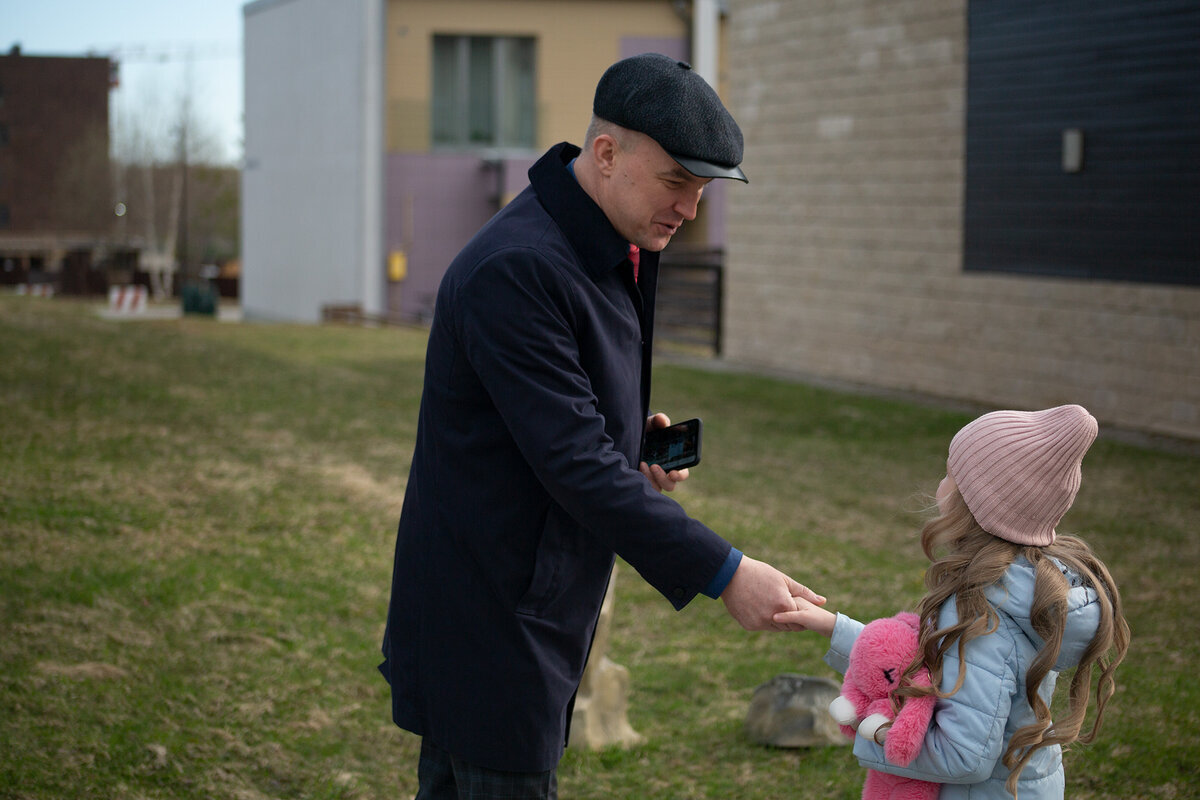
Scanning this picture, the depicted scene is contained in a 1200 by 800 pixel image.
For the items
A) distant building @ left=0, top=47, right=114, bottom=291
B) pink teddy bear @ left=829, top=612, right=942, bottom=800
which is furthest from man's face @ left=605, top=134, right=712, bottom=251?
distant building @ left=0, top=47, right=114, bottom=291

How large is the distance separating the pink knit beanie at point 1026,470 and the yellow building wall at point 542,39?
24.4 m

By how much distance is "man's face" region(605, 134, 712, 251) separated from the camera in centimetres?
222

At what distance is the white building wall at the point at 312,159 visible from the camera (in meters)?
26.3

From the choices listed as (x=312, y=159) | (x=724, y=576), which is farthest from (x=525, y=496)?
(x=312, y=159)

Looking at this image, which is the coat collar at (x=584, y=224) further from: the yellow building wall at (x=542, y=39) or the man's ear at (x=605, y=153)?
the yellow building wall at (x=542, y=39)

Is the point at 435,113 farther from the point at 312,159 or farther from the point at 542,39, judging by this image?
Result: the point at 312,159

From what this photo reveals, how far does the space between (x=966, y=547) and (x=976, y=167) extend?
422 inches

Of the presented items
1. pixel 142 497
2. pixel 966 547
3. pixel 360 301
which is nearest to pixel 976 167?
pixel 142 497

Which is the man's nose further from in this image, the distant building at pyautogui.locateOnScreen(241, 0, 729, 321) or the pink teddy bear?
the distant building at pyautogui.locateOnScreen(241, 0, 729, 321)

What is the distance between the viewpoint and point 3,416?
27.7ft

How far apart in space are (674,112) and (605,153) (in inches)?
6.5

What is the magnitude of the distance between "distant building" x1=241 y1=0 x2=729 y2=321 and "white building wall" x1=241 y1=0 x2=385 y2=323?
50 millimetres

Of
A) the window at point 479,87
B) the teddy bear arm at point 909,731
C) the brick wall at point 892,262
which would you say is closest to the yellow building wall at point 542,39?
the window at point 479,87

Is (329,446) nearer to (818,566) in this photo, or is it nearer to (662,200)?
(818,566)
